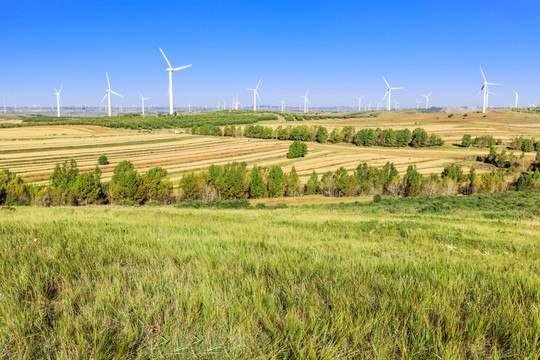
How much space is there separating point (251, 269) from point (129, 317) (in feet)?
5.06

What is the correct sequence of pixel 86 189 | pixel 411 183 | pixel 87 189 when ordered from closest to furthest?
1. pixel 86 189
2. pixel 87 189
3. pixel 411 183

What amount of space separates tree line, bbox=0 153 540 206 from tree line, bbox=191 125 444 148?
4956 centimetres

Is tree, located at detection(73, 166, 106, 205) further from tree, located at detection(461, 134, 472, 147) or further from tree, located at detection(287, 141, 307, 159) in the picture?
tree, located at detection(461, 134, 472, 147)

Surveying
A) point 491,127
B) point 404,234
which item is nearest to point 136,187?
point 404,234

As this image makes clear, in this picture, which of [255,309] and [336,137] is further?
[336,137]

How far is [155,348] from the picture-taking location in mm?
2158

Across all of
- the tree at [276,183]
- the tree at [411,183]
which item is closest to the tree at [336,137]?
the tree at [411,183]

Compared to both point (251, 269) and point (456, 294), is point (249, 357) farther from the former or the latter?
point (456, 294)

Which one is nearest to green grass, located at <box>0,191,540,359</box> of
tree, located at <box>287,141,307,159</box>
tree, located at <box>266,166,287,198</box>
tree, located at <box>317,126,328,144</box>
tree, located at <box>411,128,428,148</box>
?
tree, located at <box>266,166,287,198</box>

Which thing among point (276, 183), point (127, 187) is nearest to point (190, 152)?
point (276, 183)

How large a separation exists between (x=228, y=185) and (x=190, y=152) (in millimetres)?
44687

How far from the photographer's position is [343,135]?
452 ft

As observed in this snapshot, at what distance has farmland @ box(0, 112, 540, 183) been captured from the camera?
Answer: 282 feet

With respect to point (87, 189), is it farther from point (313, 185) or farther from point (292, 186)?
point (313, 185)
